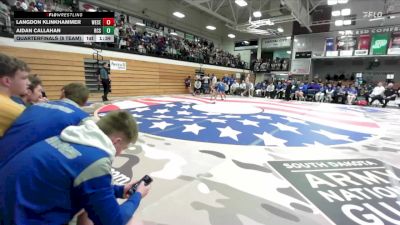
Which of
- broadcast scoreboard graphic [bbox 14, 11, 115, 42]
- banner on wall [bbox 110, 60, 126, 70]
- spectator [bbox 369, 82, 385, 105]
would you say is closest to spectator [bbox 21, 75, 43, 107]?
broadcast scoreboard graphic [bbox 14, 11, 115, 42]

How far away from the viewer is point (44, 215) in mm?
1011

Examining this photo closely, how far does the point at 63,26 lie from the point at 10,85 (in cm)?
561

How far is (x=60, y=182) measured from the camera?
3.18ft

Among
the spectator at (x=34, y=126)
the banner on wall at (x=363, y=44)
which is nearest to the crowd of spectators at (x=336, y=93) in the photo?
the banner on wall at (x=363, y=44)

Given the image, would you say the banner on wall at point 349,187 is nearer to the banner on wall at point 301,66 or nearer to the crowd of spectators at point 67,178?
the crowd of spectators at point 67,178

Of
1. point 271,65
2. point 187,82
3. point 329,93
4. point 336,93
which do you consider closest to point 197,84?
point 187,82

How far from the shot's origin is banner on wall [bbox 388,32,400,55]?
16375 mm

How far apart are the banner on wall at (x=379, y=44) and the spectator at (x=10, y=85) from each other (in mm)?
21358

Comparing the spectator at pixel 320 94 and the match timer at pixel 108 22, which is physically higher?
the match timer at pixel 108 22

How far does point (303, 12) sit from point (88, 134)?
64.0 ft

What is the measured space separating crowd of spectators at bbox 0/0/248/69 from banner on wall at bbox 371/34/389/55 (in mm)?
10586

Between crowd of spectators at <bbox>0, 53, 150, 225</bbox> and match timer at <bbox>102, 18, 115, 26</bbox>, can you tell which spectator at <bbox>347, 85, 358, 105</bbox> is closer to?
match timer at <bbox>102, 18, 115, 26</bbox>

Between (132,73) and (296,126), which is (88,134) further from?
(132,73)

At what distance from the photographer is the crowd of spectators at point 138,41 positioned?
809 centimetres
